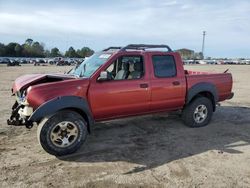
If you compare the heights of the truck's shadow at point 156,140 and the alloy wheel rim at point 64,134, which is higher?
the alloy wheel rim at point 64,134

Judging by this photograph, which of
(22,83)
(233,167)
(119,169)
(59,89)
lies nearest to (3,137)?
(22,83)

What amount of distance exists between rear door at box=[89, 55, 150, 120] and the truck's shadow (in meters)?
0.60

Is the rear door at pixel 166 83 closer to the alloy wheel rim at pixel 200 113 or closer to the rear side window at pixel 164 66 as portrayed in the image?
the rear side window at pixel 164 66

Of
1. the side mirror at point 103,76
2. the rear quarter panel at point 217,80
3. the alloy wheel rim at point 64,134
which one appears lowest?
the alloy wheel rim at point 64,134

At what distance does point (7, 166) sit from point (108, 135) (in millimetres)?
2406

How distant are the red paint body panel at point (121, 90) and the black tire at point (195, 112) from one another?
230 mm

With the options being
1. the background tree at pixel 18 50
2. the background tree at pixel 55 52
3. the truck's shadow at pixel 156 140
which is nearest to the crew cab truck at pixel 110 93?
the truck's shadow at pixel 156 140

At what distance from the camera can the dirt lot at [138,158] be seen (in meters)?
4.76

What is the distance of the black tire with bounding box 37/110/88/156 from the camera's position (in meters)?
5.56

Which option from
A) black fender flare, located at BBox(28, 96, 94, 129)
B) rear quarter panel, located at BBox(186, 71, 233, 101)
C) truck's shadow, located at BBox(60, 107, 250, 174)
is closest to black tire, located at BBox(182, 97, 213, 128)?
truck's shadow, located at BBox(60, 107, 250, 174)

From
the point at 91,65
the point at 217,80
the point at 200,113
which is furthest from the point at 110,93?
the point at 217,80

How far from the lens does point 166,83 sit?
7.19 m

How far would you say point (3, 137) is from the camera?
6781 millimetres

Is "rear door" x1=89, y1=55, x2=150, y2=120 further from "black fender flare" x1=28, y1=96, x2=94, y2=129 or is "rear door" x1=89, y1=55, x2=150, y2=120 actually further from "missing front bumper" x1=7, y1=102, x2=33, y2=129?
"missing front bumper" x1=7, y1=102, x2=33, y2=129
